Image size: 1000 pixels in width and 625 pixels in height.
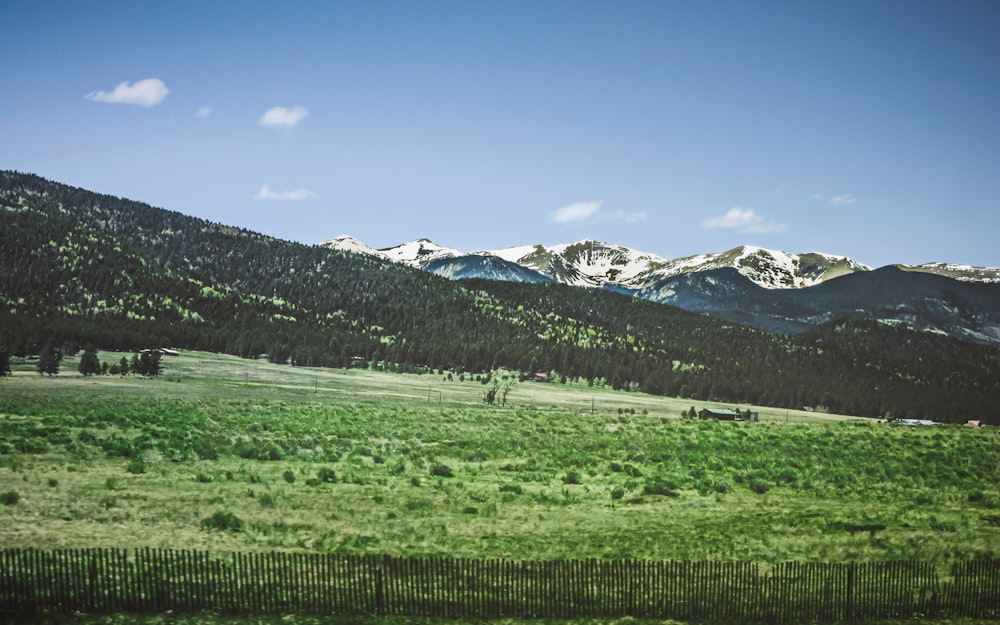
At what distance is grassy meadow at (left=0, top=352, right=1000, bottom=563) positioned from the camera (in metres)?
24.1

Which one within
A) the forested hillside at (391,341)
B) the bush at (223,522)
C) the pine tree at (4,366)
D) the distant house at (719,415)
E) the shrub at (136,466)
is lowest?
the bush at (223,522)

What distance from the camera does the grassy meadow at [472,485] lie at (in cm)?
2408

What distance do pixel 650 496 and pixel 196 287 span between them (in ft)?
592

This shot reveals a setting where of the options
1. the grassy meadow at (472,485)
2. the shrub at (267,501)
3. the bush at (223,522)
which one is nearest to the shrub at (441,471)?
the grassy meadow at (472,485)

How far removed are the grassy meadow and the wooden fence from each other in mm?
4237

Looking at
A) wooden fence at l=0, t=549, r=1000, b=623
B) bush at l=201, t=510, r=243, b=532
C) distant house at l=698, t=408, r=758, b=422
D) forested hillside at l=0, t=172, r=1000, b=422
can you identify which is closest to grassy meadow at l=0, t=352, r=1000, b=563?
bush at l=201, t=510, r=243, b=532

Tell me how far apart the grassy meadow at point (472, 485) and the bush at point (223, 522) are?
0.17 feet

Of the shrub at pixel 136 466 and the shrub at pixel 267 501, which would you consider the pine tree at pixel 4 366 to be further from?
the shrub at pixel 267 501

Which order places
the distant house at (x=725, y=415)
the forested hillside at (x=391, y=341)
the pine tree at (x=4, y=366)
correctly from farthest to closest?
the forested hillside at (x=391, y=341), the distant house at (x=725, y=415), the pine tree at (x=4, y=366)

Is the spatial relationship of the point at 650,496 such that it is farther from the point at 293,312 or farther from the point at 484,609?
the point at 293,312

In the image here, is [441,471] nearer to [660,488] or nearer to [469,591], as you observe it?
[660,488]

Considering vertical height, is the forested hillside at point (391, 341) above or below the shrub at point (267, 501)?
above

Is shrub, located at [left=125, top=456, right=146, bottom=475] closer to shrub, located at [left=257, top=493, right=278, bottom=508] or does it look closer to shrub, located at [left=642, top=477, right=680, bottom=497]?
shrub, located at [left=257, top=493, right=278, bottom=508]

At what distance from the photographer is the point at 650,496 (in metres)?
33.8
